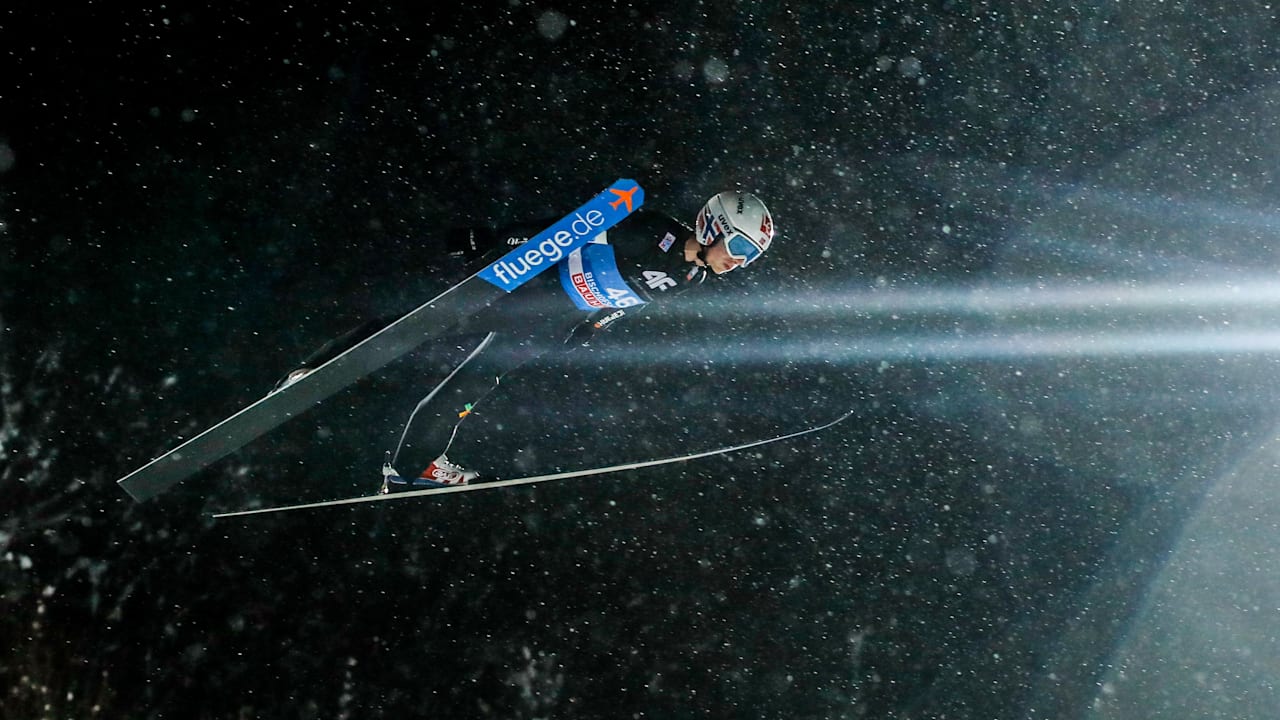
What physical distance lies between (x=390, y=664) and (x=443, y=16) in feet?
6.57

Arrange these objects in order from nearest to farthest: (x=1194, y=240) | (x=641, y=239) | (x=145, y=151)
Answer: (x=641, y=239), (x=145, y=151), (x=1194, y=240)

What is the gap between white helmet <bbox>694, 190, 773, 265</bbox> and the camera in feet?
6.88

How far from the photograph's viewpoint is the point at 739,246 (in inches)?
82.7

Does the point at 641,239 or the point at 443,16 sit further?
the point at 443,16

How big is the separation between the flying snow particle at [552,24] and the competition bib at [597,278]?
2.72ft

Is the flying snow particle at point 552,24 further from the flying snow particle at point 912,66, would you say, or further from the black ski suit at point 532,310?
the flying snow particle at point 912,66

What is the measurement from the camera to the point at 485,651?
2.69 m

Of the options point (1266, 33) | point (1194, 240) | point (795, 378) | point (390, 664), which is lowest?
point (390, 664)

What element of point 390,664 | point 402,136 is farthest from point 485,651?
point 402,136

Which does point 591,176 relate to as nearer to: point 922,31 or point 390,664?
point 922,31

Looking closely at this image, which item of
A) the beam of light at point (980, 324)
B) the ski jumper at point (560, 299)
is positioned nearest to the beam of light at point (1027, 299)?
the beam of light at point (980, 324)

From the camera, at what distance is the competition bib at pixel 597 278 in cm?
216

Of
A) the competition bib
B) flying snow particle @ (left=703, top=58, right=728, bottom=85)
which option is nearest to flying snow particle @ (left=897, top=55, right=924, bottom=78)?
flying snow particle @ (left=703, top=58, right=728, bottom=85)

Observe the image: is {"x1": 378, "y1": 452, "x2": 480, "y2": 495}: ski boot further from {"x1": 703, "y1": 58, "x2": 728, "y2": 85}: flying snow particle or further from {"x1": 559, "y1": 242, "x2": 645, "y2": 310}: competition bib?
{"x1": 703, "y1": 58, "x2": 728, "y2": 85}: flying snow particle
